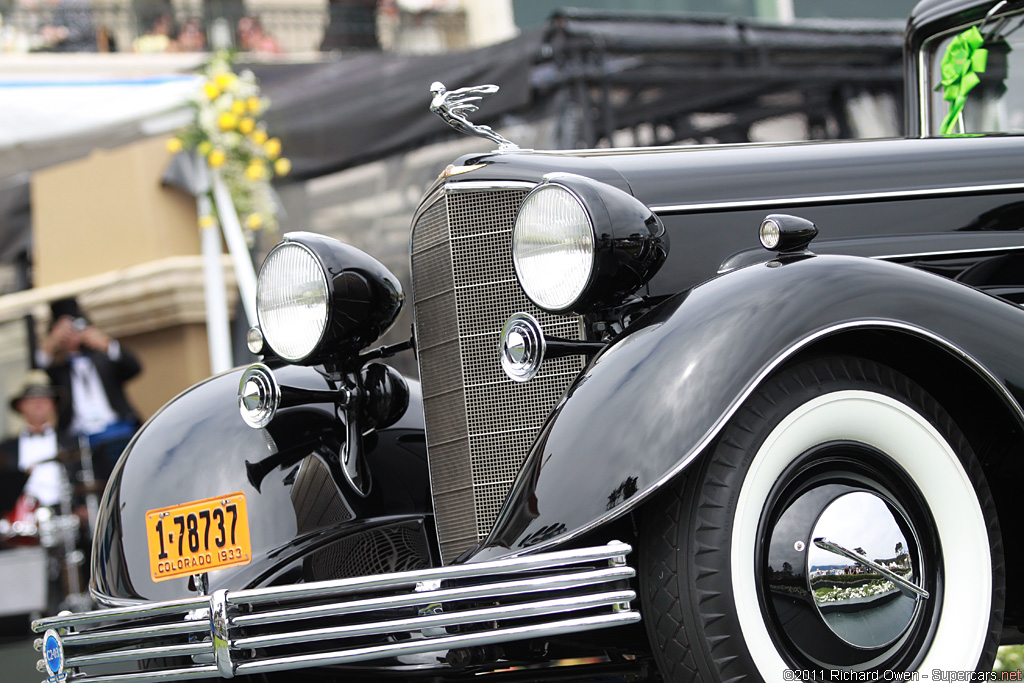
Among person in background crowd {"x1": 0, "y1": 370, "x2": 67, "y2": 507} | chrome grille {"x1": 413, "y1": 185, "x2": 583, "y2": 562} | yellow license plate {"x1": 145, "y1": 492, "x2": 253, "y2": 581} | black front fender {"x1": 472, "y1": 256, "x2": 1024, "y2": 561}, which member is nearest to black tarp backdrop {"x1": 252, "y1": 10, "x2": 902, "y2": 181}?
person in background crowd {"x1": 0, "y1": 370, "x2": 67, "y2": 507}

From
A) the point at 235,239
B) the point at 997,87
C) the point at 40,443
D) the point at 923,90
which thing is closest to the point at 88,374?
the point at 40,443

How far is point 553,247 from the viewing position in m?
2.08

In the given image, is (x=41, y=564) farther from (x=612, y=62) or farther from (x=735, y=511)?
(x=735, y=511)

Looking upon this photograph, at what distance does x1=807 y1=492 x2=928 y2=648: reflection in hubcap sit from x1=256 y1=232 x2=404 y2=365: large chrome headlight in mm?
1160

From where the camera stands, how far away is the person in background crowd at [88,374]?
6.75 m

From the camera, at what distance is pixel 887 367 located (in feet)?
6.46

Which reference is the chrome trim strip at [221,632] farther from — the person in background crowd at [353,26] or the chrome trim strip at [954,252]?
the person in background crowd at [353,26]

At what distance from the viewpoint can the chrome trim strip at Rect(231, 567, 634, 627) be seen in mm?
1744

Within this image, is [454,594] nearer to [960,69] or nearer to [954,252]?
[954,252]

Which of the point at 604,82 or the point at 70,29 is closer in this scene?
the point at 604,82

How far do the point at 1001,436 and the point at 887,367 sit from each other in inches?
12.9

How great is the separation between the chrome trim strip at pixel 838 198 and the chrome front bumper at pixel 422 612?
0.89 meters

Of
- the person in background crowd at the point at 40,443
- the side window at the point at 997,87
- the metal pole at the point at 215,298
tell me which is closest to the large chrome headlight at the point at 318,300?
the side window at the point at 997,87

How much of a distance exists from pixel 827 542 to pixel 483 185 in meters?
1.04
